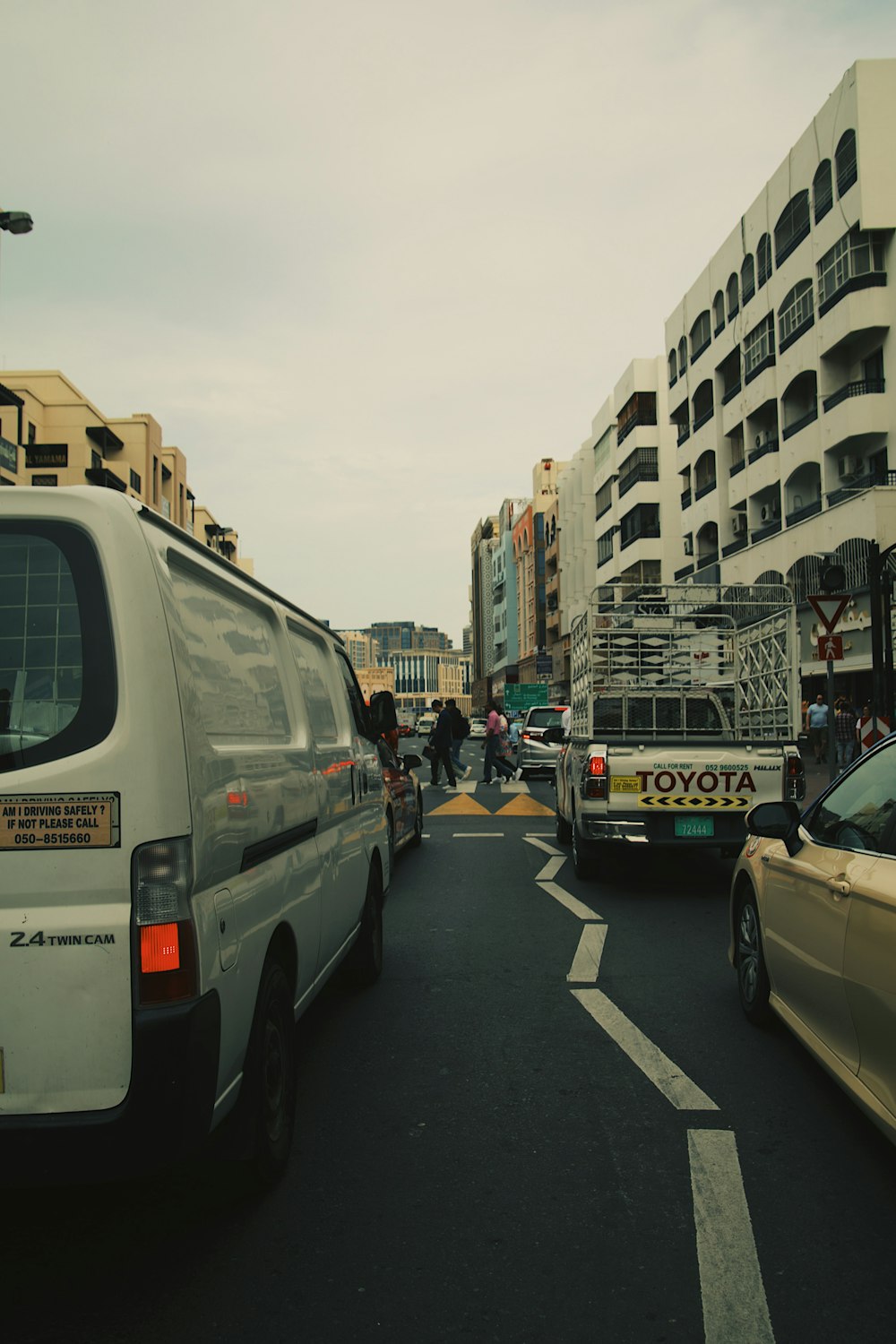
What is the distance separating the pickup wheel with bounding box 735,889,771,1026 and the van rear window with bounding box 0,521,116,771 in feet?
11.3

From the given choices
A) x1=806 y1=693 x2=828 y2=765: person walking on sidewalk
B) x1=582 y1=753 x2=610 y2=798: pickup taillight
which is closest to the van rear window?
x1=582 y1=753 x2=610 y2=798: pickup taillight

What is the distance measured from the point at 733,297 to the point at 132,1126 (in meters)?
41.5

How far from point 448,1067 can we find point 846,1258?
6.85 feet

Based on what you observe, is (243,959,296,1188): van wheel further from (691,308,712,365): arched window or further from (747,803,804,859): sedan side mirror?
(691,308,712,365): arched window

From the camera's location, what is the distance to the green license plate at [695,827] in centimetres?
914

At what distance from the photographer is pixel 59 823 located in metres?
2.66

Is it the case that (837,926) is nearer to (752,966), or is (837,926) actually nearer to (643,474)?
(752,966)

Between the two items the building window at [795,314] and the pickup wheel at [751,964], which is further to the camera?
the building window at [795,314]

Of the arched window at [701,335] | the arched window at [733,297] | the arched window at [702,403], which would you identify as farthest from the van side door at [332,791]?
the arched window at [701,335]

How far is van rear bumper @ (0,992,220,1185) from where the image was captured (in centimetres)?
262

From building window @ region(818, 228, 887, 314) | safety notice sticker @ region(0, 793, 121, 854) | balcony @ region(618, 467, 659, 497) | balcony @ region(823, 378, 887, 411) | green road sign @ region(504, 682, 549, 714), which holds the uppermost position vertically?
balcony @ region(618, 467, 659, 497)

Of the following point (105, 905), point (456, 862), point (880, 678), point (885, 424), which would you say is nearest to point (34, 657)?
point (105, 905)

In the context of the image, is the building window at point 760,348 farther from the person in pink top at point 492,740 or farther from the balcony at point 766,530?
the person in pink top at point 492,740

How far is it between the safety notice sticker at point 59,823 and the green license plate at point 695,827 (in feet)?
23.4
